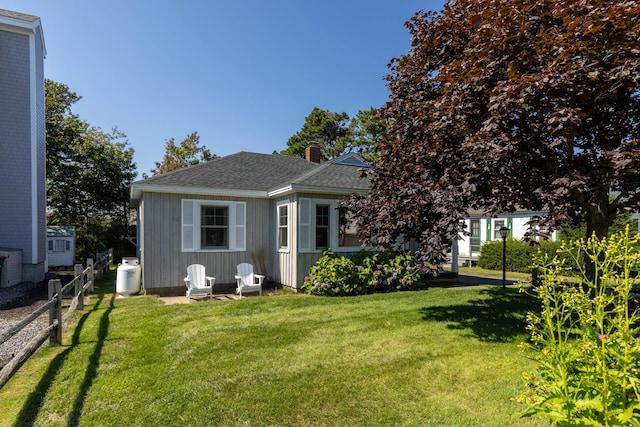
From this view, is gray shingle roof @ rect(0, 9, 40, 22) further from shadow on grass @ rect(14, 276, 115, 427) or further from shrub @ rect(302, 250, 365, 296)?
shrub @ rect(302, 250, 365, 296)

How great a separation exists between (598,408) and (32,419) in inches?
174

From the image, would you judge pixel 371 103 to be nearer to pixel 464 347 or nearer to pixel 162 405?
pixel 464 347

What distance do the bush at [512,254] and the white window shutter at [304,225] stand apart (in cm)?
1071

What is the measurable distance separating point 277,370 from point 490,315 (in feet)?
15.2

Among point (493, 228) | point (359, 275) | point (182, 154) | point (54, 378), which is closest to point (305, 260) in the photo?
point (359, 275)

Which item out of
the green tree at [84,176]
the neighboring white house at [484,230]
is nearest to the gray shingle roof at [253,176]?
the neighboring white house at [484,230]

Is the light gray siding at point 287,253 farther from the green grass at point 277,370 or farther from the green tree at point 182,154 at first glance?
the green tree at point 182,154

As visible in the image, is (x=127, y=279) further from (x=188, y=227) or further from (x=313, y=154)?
(x=313, y=154)

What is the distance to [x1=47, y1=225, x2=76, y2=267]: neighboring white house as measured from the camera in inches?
672

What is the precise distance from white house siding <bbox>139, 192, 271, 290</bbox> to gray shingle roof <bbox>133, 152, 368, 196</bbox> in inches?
15.0

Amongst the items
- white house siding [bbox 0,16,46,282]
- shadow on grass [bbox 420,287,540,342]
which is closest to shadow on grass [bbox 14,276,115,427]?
shadow on grass [bbox 420,287,540,342]

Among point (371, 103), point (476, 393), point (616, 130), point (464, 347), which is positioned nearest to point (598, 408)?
point (476, 393)

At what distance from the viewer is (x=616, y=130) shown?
5.36 m

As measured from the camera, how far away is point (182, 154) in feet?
95.2
